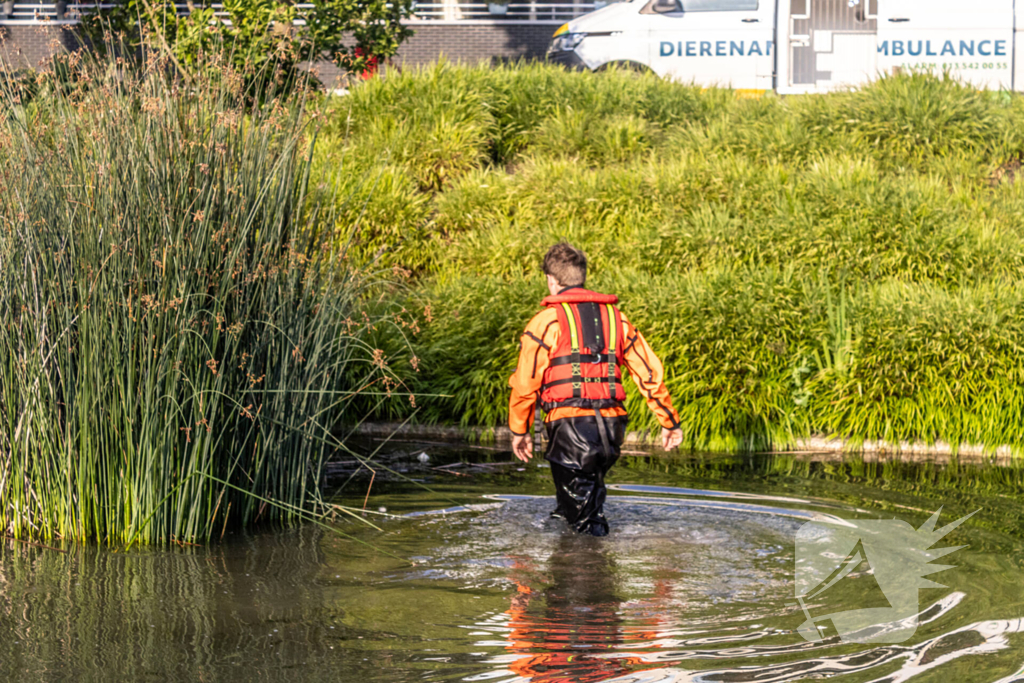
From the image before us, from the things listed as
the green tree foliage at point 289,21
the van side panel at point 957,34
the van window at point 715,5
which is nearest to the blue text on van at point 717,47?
the van window at point 715,5

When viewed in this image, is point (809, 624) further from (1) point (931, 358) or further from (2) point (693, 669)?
(1) point (931, 358)

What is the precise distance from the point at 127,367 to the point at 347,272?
56.1 inches

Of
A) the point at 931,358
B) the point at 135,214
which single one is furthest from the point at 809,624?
the point at 931,358

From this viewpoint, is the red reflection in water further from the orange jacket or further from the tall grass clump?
the tall grass clump

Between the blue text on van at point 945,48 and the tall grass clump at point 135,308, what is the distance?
1299 centimetres

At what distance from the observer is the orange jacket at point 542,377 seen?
6.00 metres

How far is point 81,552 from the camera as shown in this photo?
564cm

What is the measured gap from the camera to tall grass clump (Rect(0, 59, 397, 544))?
5547mm

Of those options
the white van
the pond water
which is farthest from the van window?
the pond water

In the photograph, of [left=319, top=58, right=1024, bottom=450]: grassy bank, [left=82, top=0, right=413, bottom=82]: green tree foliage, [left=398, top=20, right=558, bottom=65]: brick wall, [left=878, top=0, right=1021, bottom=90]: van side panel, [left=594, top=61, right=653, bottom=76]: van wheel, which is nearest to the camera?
[left=319, top=58, right=1024, bottom=450]: grassy bank

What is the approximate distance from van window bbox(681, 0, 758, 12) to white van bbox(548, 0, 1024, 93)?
14 mm

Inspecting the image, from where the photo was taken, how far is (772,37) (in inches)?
661

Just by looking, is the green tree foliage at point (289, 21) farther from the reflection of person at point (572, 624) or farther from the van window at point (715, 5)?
the reflection of person at point (572, 624)

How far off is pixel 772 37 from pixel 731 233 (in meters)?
7.14
